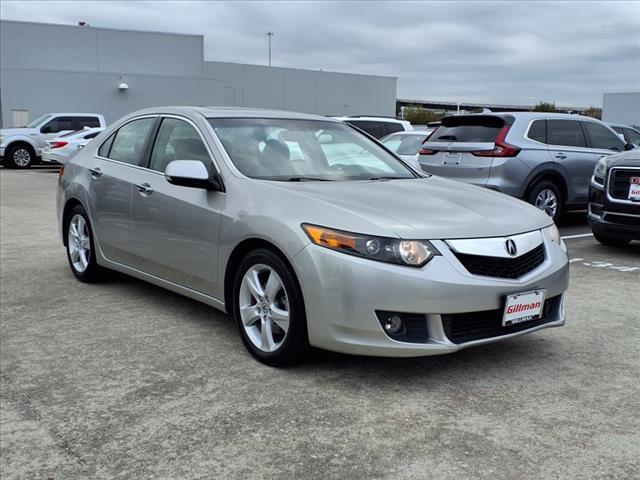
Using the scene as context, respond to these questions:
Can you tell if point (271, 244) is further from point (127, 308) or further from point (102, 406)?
point (127, 308)

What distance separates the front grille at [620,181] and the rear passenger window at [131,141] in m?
4.92

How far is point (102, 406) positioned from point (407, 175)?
265 cm

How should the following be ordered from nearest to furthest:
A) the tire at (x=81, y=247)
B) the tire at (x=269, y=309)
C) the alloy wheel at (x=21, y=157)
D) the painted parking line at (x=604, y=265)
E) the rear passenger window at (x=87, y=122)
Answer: the tire at (x=269, y=309) → the tire at (x=81, y=247) → the painted parking line at (x=604, y=265) → the alloy wheel at (x=21, y=157) → the rear passenger window at (x=87, y=122)

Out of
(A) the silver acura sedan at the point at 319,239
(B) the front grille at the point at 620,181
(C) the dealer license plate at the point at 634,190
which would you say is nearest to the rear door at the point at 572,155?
(B) the front grille at the point at 620,181

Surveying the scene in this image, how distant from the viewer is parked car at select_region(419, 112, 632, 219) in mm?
8961

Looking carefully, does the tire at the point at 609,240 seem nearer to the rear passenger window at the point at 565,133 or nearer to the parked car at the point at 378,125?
the rear passenger window at the point at 565,133

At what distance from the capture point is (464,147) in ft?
30.0

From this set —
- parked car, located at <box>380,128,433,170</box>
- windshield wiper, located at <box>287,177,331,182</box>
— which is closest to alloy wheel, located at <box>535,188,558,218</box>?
parked car, located at <box>380,128,433,170</box>

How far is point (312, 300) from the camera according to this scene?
143 inches

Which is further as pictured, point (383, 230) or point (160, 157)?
point (160, 157)

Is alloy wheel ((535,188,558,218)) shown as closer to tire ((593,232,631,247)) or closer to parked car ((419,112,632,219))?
parked car ((419,112,632,219))

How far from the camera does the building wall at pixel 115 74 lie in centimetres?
2927

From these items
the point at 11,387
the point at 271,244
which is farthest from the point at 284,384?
the point at 11,387

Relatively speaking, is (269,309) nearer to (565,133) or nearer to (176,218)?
(176,218)
